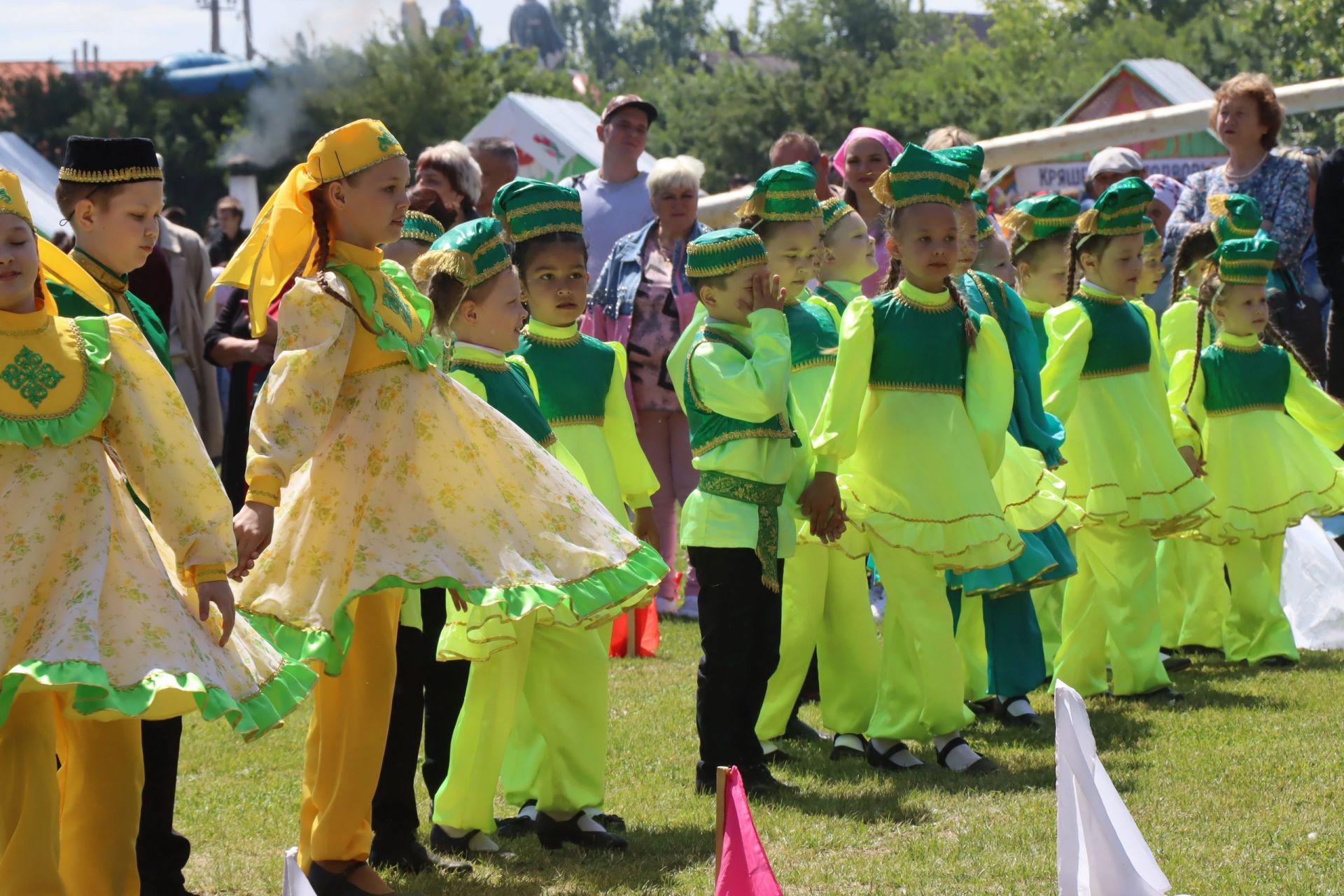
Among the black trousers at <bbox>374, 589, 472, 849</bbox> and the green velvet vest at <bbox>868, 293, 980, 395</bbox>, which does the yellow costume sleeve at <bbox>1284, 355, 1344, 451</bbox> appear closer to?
the green velvet vest at <bbox>868, 293, 980, 395</bbox>

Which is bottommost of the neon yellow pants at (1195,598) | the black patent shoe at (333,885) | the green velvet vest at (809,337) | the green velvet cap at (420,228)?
the neon yellow pants at (1195,598)

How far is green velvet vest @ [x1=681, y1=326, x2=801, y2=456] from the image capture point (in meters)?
5.65

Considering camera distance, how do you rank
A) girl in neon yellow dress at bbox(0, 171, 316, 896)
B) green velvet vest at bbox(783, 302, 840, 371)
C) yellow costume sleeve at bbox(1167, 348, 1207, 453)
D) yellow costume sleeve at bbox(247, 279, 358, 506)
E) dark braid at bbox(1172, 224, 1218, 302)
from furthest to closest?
1. dark braid at bbox(1172, 224, 1218, 302)
2. yellow costume sleeve at bbox(1167, 348, 1207, 453)
3. green velvet vest at bbox(783, 302, 840, 371)
4. yellow costume sleeve at bbox(247, 279, 358, 506)
5. girl in neon yellow dress at bbox(0, 171, 316, 896)

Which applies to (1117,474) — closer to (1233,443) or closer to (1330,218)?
(1233,443)

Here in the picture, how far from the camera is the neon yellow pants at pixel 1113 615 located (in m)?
6.94

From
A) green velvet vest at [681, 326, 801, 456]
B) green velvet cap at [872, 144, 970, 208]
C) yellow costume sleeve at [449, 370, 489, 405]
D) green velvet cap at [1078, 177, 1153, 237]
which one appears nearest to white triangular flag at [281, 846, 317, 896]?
yellow costume sleeve at [449, 370, 489, 405]

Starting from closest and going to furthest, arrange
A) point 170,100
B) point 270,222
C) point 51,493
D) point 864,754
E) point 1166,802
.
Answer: point 51,493
point 270,222
point 1166,802
point 864,754
point 170,100

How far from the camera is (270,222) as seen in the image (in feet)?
14.7

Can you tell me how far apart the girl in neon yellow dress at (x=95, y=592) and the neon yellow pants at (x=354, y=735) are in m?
0.32

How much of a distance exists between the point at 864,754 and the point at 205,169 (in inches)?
1613

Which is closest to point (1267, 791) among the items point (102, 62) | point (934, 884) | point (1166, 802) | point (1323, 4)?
point (1166, 802)

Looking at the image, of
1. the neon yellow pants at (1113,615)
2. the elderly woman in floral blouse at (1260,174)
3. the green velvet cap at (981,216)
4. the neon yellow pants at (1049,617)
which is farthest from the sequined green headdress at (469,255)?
the elderly woman in floral blouse at (1260,174)

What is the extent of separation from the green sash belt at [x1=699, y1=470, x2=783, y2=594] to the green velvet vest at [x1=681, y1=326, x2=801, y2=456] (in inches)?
4.6

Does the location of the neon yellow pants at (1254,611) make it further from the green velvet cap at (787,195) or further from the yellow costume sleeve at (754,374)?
the yellow costume sleeve at (754,374)
